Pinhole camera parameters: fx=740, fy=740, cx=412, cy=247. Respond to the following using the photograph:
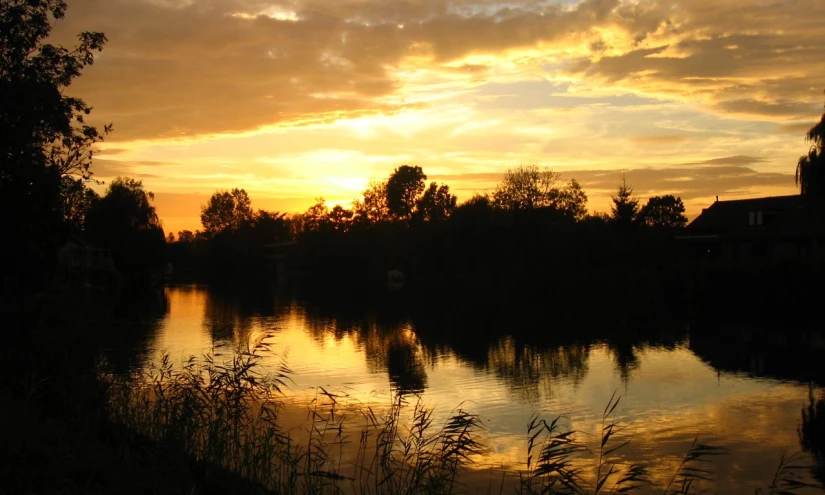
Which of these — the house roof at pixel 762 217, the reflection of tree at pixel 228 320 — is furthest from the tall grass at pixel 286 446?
the house roof at pixel 762 217

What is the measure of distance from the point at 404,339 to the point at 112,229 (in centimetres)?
6338

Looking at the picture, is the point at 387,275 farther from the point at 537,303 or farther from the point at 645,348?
the point at 645,348

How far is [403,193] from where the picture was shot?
13738 centimetres

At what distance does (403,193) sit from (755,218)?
82.9m

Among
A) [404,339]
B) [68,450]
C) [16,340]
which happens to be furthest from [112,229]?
[68,450]

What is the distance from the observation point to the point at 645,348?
30.3 m

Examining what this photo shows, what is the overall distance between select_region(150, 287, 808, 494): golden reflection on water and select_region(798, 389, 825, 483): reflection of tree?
26 centimetres

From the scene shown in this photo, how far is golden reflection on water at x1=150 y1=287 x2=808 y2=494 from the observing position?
1473 cm

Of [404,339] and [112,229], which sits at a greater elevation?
[112,229]

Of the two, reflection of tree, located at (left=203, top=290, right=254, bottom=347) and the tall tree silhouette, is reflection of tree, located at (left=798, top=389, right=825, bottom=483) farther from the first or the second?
the tall tree silhouette

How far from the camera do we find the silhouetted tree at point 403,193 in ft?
449

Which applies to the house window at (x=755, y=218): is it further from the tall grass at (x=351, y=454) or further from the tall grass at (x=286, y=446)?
the tall grass at (x=286, y=446)

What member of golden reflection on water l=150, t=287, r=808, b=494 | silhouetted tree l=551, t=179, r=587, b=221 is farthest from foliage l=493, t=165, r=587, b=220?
golden reflection on water l=150, t=287, r=808, b=494

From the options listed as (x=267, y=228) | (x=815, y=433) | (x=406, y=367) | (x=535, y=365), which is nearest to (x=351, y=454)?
(x=815, y=433)
